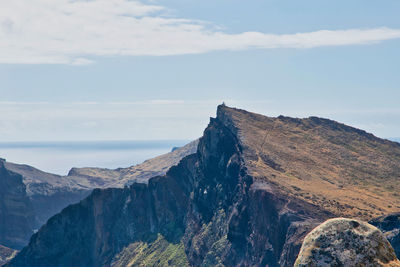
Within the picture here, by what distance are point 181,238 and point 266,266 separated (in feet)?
210

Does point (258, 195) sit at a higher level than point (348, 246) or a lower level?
lower

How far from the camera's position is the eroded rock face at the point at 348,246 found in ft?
57.4

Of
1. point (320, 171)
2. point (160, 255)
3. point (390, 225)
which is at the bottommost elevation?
point (160, 255)

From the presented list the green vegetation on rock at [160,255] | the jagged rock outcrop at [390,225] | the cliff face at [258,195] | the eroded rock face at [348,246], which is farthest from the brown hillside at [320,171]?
the eroded rock face at [348,246]

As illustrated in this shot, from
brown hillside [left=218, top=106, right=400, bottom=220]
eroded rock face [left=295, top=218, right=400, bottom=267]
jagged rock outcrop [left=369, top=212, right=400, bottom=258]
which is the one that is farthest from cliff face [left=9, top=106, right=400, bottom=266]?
eroded rock face [left=295, top=218, right=400, bottom=267]

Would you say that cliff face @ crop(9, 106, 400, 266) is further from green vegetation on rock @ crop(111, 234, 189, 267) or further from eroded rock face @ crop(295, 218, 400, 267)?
eroded rock face @ crop(295, 218, 400, 267)

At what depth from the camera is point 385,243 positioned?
17.7m

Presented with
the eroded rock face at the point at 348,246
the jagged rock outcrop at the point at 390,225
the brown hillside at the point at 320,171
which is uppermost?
the eroded rock face at the point at 348,246

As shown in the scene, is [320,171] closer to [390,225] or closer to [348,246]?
[390,225]

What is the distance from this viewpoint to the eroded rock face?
17.5 meters

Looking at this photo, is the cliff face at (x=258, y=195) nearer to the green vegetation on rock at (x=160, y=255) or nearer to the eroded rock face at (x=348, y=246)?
the green vegetation on rock at (x=160, y=255)

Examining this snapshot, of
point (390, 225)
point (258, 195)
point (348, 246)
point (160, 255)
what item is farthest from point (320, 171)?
point (348, 246)

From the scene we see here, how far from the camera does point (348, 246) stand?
1759 centimetres

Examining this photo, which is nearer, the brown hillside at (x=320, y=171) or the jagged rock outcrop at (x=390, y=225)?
the jagged rock outcrop at (x=390, y=225)
